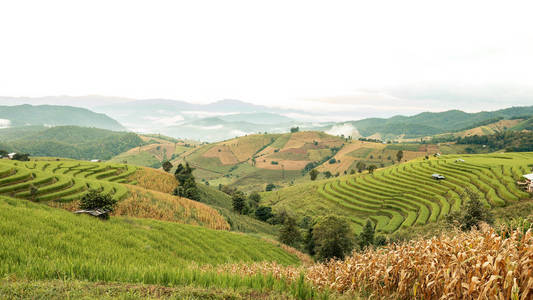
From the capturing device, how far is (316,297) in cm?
554

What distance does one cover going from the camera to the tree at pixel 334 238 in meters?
37.5

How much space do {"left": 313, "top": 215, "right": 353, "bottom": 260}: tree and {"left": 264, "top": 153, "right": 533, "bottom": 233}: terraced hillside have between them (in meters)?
29.8

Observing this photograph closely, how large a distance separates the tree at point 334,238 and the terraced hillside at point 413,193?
2980 cm

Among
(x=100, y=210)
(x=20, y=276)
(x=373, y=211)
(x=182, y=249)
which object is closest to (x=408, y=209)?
(x=373, y=211)

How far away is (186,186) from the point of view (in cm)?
6788

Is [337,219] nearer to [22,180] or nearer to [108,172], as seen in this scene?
[22,180]

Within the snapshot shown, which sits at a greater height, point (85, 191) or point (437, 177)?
point (85, 191)

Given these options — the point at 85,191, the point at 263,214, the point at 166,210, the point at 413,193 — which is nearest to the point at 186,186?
the point at 166,210

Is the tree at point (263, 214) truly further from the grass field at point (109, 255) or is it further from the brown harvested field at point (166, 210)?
the grass field at point (109, 255)

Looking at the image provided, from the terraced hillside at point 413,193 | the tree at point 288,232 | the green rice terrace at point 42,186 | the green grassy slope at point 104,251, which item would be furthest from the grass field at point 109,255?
the terraced hillside at point 413,193

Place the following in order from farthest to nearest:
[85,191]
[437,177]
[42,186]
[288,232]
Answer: [437,177] → [288,232] → [85,191] → [42,186]

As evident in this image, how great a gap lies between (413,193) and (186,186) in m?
76.6

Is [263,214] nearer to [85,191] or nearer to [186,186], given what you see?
[186,186]

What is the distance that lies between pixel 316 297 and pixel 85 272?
6.71m
